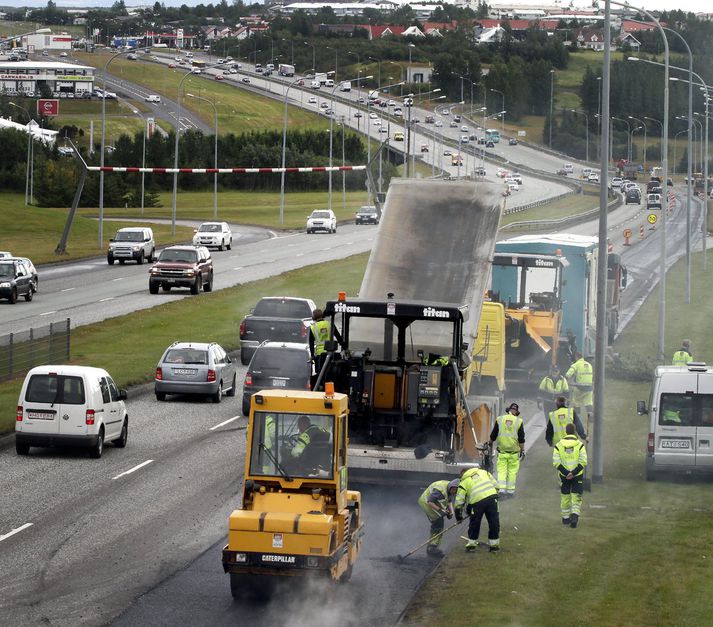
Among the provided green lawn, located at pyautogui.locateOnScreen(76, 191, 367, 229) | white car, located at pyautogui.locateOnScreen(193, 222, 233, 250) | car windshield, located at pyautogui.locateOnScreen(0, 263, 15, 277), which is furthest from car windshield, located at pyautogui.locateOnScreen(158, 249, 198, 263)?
green lawn, located at pyautogui.locateOnScreen(76, 191, 367, 229)

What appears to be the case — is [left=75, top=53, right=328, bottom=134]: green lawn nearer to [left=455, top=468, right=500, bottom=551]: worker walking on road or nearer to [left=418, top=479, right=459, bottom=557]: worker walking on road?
[left=418, top=479, right=459, bottom=557]: worker walking on road

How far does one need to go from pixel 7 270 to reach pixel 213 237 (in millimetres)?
24174

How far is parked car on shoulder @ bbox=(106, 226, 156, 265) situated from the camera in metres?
67.9

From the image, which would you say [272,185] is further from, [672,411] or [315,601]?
[315,601]

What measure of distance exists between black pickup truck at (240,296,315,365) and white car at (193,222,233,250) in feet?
122

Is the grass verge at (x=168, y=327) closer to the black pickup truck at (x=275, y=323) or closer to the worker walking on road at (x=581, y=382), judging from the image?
the black pickup truck at (x=275, y=323)

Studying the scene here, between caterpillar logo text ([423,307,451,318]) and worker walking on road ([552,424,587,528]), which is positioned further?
caterpillar logo text ([423,307,451,318])

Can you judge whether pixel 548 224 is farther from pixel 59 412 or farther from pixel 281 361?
pixel 59 412

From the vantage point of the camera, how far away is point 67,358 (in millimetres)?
37375

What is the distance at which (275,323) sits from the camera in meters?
38.6

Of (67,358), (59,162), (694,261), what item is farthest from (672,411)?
(59,162)

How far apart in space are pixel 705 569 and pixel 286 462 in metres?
5.78

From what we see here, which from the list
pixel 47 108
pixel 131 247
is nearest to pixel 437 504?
pixel 131 247

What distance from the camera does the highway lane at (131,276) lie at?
4953 centimetres
